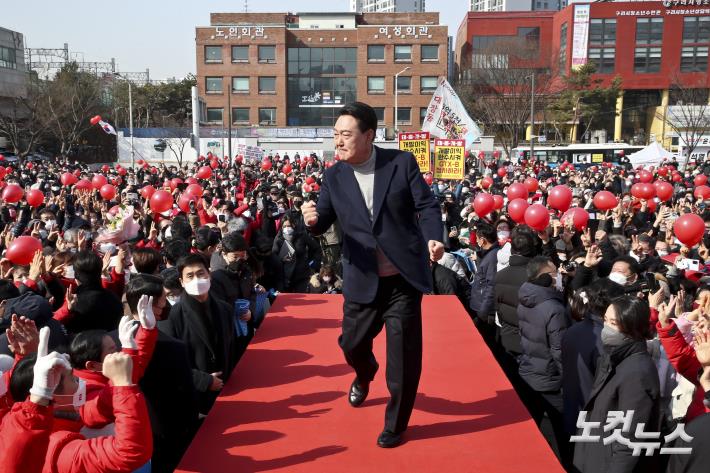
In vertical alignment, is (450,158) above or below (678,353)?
above

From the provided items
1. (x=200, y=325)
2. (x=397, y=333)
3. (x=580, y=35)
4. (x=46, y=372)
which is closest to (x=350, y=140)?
(x=397, y=333)

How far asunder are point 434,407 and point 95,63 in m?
70.0

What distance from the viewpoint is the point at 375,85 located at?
180 feet

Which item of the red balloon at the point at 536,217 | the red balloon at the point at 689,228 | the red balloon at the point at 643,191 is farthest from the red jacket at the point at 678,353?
the red balloon at the point at 643,191

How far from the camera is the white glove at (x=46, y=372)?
220cm

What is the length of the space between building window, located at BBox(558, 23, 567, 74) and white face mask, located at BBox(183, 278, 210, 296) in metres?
55.9

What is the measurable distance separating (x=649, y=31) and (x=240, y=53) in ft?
119

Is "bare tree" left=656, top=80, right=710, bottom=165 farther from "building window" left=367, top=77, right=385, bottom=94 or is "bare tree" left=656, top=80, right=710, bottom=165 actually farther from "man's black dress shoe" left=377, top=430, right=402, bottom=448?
"man's black dress shoe" left=377, top=430, right=402, bottom=448

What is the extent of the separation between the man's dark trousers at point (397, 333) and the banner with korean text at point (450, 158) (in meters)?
10.2

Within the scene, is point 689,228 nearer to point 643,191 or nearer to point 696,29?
point 643,191

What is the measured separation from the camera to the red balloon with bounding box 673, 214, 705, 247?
6891 mm

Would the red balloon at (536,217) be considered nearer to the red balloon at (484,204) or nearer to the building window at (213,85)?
the red balloon at (484,204)

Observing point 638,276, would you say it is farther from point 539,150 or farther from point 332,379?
point 539,150

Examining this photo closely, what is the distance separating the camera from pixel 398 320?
323 centimetres
